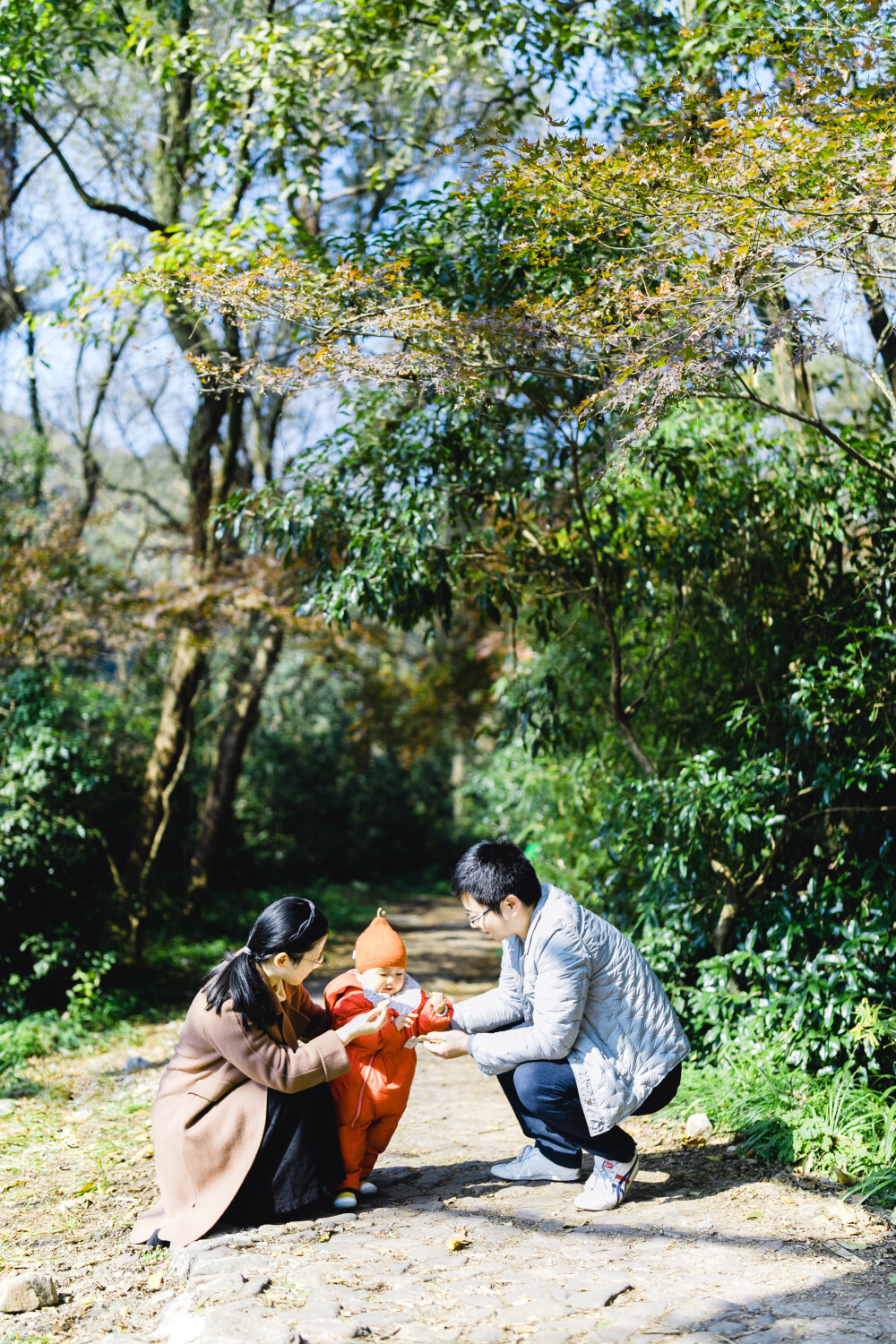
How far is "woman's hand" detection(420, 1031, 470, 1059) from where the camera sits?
11.2 feet

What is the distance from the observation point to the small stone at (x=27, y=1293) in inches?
113

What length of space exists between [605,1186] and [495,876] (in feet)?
3.44

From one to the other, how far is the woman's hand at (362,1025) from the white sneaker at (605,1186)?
0.87 m

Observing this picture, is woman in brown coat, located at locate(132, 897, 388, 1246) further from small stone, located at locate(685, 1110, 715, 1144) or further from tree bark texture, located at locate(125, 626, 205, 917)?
tree bark texture, located at locate(125, 626, 205, 917)

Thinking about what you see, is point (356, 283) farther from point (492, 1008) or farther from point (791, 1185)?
point (791, 1185)

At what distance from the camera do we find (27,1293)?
114 inches

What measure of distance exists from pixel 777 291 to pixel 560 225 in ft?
3.18

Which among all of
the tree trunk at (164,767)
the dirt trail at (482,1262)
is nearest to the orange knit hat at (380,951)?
the dirt trail at (482,1262)

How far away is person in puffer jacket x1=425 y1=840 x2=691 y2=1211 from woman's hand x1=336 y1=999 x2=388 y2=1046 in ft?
0.73

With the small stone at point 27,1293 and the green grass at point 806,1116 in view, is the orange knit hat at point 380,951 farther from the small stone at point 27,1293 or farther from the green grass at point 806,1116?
the green grass at point 806,1116

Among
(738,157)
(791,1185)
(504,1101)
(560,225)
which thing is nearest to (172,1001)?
(504,1101)

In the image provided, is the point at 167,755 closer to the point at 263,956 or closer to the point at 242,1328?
the point at 263,956

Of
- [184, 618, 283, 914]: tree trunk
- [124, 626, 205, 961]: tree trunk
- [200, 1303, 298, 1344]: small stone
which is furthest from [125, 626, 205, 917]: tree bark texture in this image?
[200, 1303, 298, 1344]: small stone

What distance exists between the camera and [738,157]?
3818 millimetres
